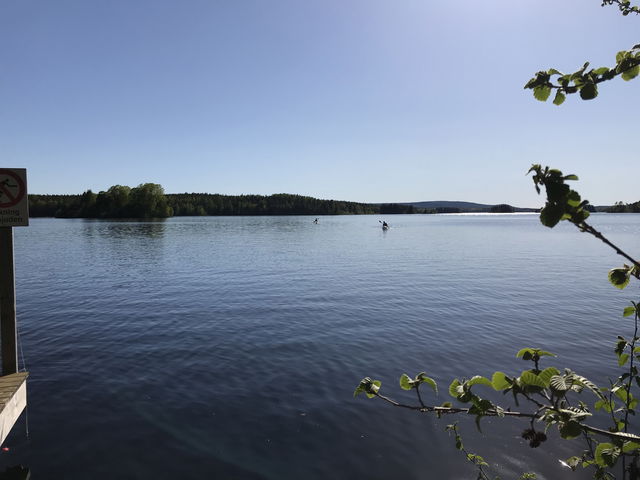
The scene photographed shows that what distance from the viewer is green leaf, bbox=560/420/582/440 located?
2.21 metres

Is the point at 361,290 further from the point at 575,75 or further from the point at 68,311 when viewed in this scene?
the point at 575,75

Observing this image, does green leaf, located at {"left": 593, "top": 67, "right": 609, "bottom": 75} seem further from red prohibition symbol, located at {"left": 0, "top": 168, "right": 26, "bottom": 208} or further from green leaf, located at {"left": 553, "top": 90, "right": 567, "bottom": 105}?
red prohibition symbol, located at {"left": 0, "top": 168, "right": 26, "bottom": 208}

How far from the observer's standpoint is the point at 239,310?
18.0 m

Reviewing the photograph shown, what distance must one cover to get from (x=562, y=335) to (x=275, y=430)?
11677 mm

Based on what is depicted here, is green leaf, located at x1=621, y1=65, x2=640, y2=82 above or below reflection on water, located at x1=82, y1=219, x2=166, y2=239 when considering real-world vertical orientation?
above

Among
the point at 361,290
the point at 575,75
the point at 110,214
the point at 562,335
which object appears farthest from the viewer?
the point at 110,214

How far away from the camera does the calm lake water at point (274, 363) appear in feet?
24.0

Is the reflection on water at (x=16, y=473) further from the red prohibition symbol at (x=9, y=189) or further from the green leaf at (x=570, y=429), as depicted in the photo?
the green leaf at (x=570, y=429)

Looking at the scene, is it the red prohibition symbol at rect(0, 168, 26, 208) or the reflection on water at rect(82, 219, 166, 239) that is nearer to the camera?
the red prohibition symbol at rect(0, 168, 26, 208)

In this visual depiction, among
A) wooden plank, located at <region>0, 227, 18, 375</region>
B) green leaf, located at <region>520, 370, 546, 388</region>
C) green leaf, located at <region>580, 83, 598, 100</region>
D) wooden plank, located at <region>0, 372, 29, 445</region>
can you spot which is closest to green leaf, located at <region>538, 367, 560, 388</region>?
green leaf, located at <region>520, 370, 546, 388</region>

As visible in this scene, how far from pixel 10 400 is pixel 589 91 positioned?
29.6 feet

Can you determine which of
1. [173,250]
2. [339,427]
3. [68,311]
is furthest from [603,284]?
[173,250]

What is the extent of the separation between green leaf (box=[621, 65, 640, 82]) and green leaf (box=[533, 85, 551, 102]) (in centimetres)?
44

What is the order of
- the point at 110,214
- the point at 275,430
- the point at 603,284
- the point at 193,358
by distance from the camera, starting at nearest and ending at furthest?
the point at 275,430 < the point at 193,358 < the point at 603,284 < the point at 110,214
